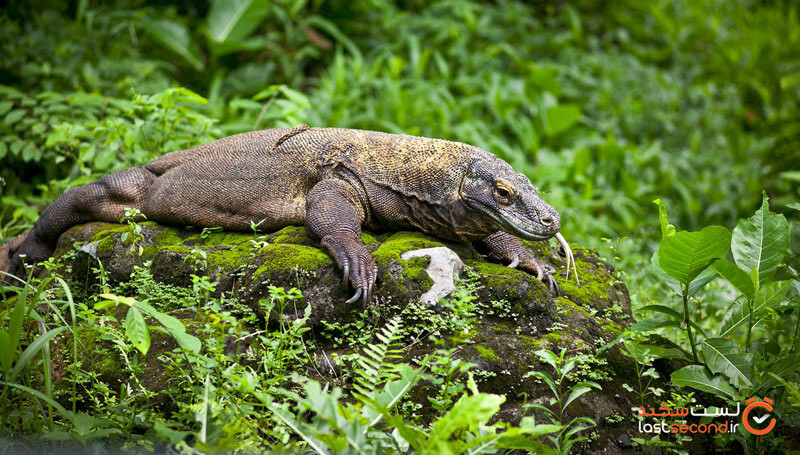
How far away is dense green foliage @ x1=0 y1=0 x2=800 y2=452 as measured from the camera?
6.45 m

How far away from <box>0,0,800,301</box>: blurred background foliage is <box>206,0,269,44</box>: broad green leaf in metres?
0.02

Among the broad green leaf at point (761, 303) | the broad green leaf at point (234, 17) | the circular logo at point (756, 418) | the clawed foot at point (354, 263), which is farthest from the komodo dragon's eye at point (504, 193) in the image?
the broad green leaf at point (234, 17)

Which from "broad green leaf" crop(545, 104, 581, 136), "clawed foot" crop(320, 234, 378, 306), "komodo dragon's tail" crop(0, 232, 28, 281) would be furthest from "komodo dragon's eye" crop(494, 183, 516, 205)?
"broad green leaf" crop(545, 104, 581, 136)

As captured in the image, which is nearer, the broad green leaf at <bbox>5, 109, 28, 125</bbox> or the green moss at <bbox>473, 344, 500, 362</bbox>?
the green moss at <bbox>473, 344, 500, 362</bbox>

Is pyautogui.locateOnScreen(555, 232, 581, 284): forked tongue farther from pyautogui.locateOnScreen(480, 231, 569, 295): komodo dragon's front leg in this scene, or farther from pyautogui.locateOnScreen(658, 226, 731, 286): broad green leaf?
pyautogui.locateOnScreen(658, 226, 731, 286): broad green leaf

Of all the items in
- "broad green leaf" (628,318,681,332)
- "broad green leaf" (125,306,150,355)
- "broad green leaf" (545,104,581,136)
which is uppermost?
"broad green leaf" (125,306,150,355)

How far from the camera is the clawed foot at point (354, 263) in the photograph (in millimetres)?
3828

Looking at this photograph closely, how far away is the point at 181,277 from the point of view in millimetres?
4285

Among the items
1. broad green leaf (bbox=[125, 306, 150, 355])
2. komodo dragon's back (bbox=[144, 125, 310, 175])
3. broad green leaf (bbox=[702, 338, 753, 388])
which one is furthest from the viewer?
komodo dragon's back (bbox=[144, 125, 310, 175])

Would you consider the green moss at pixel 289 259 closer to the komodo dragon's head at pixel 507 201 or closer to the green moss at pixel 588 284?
the komodo dragon's head at pixel 507 201

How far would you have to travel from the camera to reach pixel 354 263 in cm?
389

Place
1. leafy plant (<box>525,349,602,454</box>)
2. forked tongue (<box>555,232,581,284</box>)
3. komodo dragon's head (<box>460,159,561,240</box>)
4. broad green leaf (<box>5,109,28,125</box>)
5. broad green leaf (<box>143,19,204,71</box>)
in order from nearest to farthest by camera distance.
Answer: leafy plant (<box>525,349,602,454</box>)
komodo dragon's head (<box>460,159,561,240</box>)
forked tongue (<box>555,232,581,284</box>)
broad green leaf (<box>5,109,28,125</box>)
broad green leaf (<box>143,19,204,71</box>)

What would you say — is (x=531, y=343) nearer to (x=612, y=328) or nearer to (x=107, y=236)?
(x=612, y=328)

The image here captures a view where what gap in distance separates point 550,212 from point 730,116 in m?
9.19
